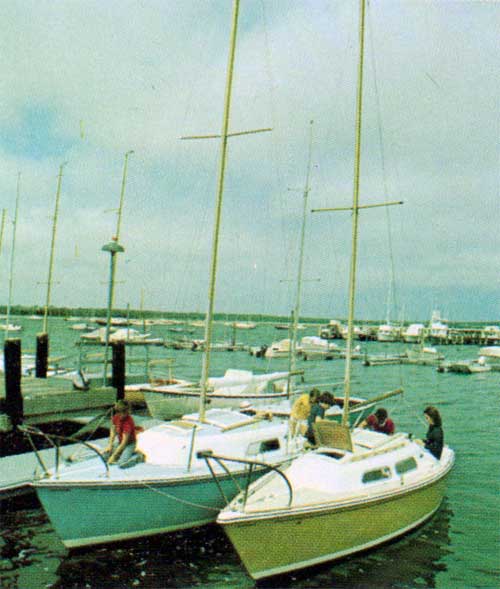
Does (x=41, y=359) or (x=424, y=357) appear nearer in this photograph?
(x=41, y=359)

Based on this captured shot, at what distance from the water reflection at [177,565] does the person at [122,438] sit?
1.83 m

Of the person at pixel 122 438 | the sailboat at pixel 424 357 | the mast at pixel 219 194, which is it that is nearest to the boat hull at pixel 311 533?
the person at pixel 122 438

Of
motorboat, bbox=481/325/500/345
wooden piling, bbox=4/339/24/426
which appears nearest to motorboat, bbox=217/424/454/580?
wooden piling, bbox=4/339/24/426

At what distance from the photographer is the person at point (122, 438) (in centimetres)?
1180

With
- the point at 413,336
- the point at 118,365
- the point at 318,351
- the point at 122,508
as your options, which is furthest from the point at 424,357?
the point at 122,508

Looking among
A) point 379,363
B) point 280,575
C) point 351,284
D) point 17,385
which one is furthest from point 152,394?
point 379,363

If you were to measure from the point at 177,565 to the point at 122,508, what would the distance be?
5.45 feet

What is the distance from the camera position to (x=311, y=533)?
32.8 feet

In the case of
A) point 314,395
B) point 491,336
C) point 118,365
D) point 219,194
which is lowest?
point 118,365

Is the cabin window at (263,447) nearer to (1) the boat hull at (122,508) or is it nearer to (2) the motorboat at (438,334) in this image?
(1) the boat hull at (122,508)

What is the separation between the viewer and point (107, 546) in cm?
1116

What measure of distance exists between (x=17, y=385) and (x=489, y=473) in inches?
679

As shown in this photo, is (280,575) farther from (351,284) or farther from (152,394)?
(152,394)

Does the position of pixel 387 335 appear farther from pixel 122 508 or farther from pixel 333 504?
pixel 122 508
